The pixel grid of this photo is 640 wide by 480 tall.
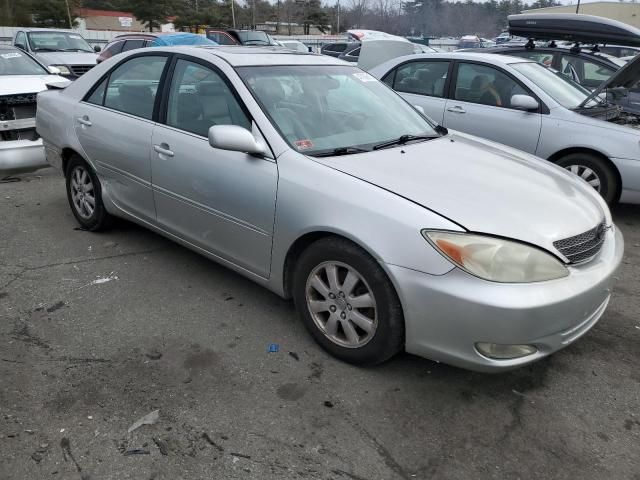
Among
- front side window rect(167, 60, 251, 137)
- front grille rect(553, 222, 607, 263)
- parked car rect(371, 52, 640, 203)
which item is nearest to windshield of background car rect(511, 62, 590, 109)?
parked car rect(371, 52, 640, 203)

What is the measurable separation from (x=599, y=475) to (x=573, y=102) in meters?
4.55

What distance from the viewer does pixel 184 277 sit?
158 inches

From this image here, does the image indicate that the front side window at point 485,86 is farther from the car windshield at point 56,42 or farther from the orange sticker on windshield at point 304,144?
the car windshield at point 56,42

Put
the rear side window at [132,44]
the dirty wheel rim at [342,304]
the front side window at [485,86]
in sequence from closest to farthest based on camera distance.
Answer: the dirty wheel rim at [342,304], the front side window at [485,86], the rear side window at [132,44]

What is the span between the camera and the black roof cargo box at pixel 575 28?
20.8 feet

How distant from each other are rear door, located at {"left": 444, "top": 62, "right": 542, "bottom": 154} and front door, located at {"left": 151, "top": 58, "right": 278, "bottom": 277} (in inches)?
138

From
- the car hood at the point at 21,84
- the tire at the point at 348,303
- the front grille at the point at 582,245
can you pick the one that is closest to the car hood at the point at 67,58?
the car hood at the point at 21,84

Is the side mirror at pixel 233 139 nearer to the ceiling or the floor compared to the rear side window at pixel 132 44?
nearer to the floor

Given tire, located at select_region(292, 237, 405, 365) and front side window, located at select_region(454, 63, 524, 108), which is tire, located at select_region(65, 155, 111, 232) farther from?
front side window, located at select_region(454, 63, 524, 108)

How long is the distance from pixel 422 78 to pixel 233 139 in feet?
13.8

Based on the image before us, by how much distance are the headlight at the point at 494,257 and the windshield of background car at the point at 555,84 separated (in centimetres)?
385

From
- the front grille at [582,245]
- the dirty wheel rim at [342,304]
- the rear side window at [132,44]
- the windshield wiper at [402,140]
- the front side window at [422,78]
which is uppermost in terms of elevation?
the rear side window at [132,44]

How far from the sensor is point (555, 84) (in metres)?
6.02

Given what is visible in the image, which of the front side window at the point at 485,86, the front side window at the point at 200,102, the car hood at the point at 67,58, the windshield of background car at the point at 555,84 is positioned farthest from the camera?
the car hood at the point at 67,58
